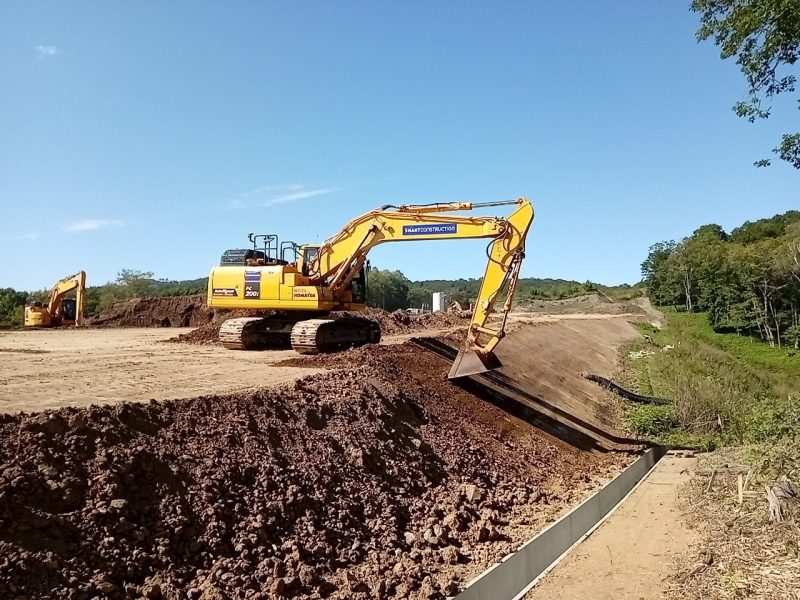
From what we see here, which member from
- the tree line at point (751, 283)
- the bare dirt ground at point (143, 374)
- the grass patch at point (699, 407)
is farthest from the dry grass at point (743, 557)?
the tree line at point (751, 283)

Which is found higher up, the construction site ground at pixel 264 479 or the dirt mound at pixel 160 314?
the dirt mound at pixel 160 314

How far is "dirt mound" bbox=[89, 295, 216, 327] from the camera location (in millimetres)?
37812

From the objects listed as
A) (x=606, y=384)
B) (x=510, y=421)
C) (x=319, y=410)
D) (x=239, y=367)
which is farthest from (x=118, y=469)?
(x=606, y=384)

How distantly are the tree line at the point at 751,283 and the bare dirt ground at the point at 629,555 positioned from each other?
46289 millimetres

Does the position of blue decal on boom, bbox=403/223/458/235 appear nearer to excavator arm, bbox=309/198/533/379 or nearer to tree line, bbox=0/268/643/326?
excavator arm, bbox=309/198/533/379

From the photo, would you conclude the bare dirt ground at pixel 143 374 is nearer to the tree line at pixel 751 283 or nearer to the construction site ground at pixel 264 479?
the construction site ground at pixel 264 479

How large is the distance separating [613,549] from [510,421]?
211 inches

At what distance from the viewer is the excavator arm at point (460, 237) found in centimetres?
1396

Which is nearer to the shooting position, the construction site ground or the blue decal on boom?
the construction site ground

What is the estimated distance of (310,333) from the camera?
16797 mm

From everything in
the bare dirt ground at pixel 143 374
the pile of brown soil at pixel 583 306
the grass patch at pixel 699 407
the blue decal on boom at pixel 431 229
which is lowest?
the grass patch at pixel 699 407

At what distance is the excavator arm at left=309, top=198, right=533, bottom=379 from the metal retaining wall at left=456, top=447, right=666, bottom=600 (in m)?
3.78

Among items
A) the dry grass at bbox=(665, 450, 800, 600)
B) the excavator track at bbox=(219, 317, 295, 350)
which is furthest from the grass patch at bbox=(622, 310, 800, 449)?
the excavator track at bbox=(219, 317, 295, 350)

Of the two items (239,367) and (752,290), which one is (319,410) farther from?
(752,290)
